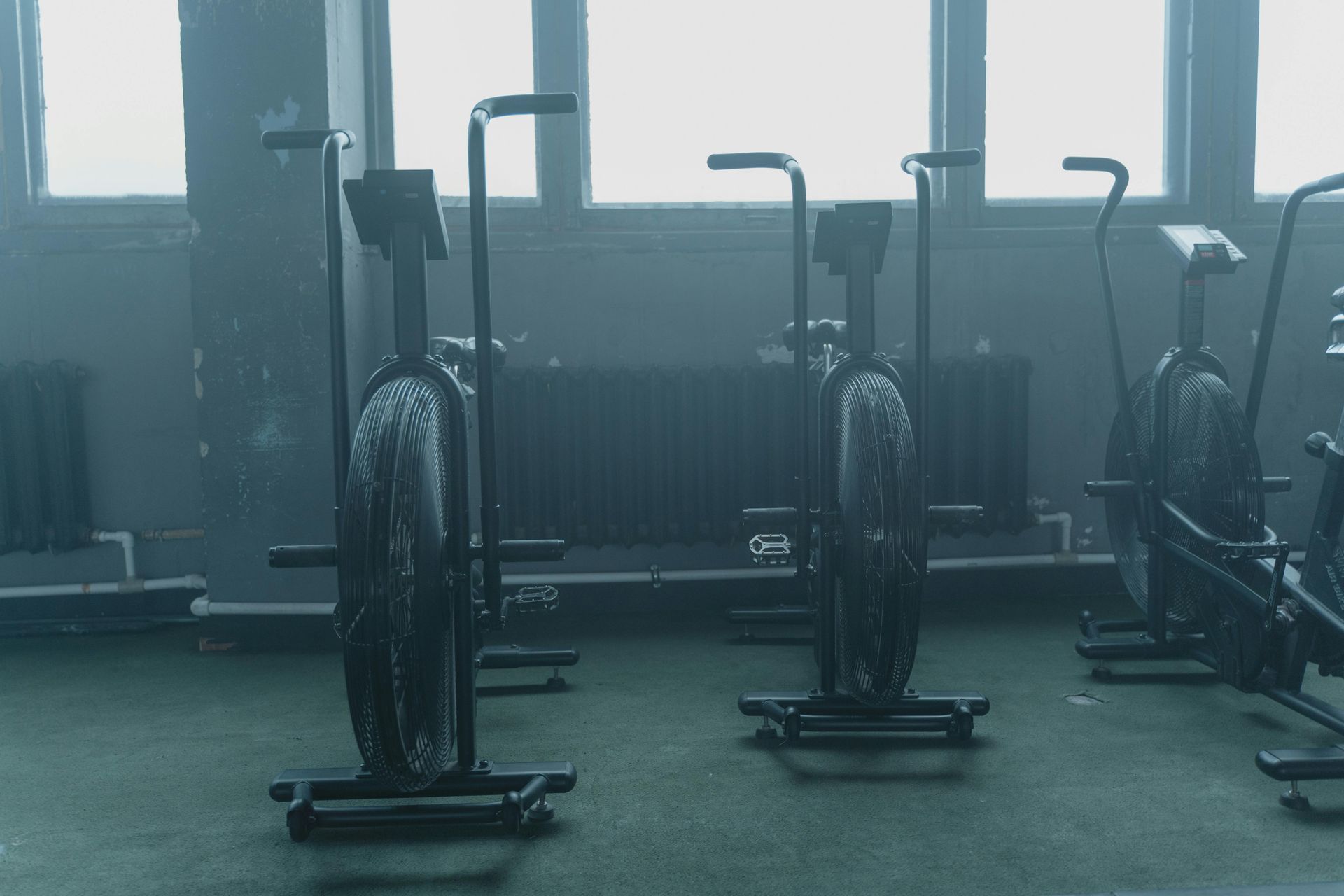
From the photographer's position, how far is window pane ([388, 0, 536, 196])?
132 inches

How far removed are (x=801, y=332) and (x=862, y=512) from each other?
1.41 ft

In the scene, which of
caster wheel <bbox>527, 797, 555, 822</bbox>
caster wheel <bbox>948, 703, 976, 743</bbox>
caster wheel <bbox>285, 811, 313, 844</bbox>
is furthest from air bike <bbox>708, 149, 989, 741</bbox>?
caster wheel <bbox>285, 811, 313, 844</bbox>

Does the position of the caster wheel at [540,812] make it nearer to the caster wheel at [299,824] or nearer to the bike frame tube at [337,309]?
the caster wheel at [299,824]

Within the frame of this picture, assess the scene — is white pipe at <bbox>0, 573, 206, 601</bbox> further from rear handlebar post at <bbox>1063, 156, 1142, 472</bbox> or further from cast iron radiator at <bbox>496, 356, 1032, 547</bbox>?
rear handlebar post at <bbox>1063, 156, 1142, 472</bbox>

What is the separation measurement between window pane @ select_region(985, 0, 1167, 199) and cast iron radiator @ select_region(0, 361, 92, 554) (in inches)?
131

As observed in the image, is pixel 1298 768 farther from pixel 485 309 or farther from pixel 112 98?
pixel 112 98

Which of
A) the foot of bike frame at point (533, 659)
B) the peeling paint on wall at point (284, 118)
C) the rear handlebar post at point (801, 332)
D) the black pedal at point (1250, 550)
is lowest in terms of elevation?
the foot of bike frame at point (533, 659)

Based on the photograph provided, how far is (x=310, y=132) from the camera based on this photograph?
182 centimetres

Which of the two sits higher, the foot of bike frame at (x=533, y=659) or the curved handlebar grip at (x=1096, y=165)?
the curved handlebar grip at (x=1096, y=165)

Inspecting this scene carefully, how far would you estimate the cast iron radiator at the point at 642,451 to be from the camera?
127 inches

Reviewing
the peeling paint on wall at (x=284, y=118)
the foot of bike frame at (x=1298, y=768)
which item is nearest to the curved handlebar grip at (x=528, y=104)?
the peeling paint on wall at (x=284, y=118)

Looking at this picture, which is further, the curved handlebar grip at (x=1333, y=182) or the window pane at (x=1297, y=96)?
the window pane at (x=1297, y=96)

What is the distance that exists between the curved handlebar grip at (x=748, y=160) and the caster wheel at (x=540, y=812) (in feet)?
4.51

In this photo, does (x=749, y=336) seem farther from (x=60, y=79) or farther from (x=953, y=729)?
(x=60, y=79)
